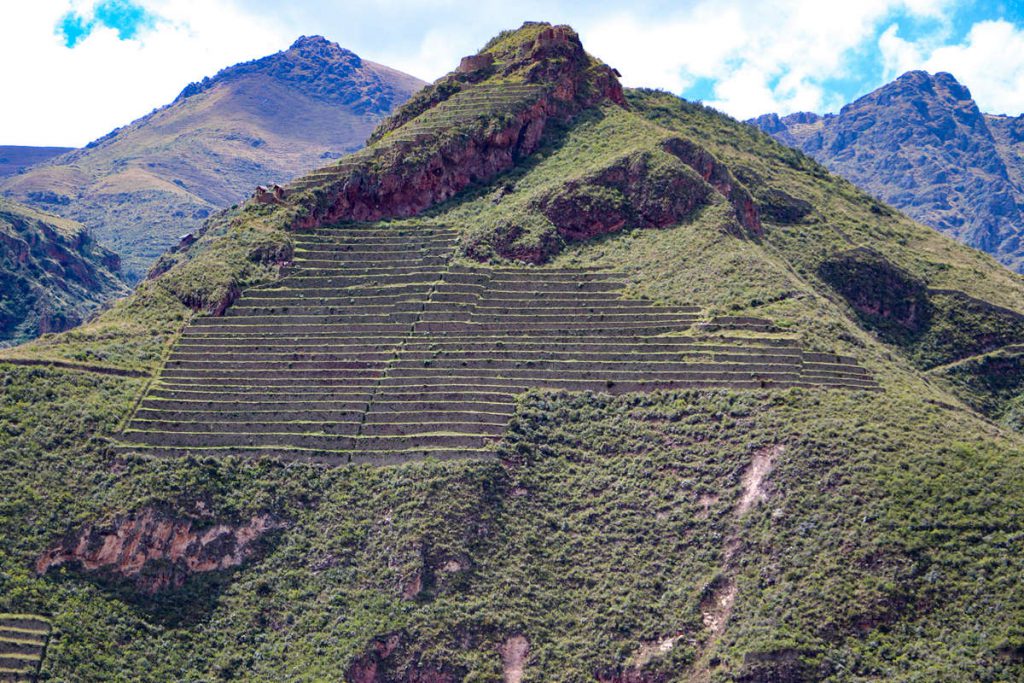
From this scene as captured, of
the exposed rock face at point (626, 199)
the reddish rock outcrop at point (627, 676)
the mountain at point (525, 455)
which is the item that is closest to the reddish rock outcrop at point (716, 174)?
the mountain at point (525, 455)

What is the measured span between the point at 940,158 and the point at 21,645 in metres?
160

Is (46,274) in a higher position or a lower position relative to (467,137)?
lower

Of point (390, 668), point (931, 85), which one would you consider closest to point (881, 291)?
point (390, 668)

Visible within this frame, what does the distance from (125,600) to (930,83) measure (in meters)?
174

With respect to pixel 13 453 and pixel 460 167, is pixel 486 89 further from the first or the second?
pixel 13 453

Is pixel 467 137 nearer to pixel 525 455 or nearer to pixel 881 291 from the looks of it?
pixel 881 291

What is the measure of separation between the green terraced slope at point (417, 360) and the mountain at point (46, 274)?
192 feet

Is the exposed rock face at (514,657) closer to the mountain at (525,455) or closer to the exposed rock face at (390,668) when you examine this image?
the mountain at (525,455)

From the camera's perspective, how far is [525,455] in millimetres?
55250

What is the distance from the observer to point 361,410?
5797 centimetres

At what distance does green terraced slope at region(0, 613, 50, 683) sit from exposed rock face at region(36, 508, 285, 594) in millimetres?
2869

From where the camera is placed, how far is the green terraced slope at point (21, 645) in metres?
46.3

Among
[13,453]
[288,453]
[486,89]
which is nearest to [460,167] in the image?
[486,89]

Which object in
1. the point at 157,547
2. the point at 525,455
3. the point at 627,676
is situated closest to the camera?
the point at 627,676
